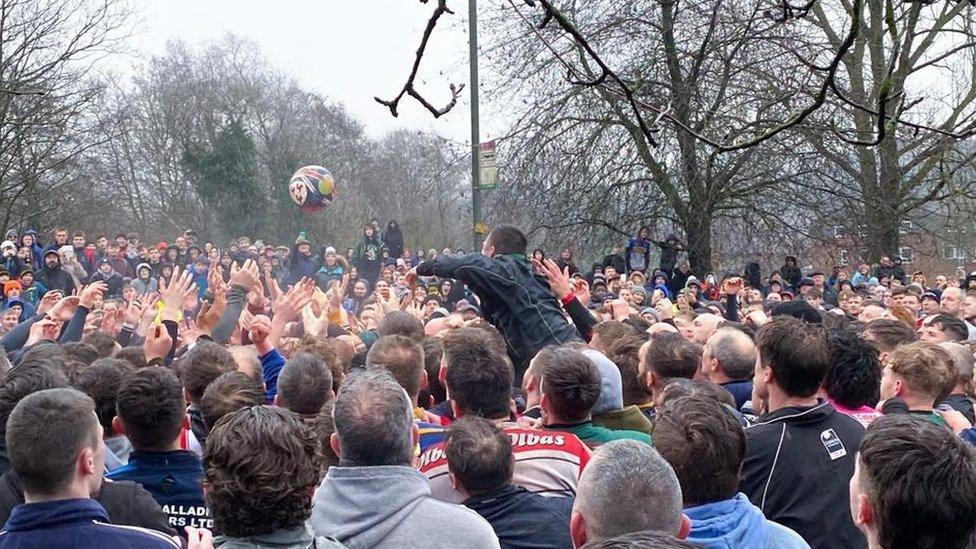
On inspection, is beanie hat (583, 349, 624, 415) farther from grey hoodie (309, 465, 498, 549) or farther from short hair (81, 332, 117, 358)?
short hair (81, 332, 117, 358)

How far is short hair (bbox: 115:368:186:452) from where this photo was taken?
3604 millimetres

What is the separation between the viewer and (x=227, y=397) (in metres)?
4.02

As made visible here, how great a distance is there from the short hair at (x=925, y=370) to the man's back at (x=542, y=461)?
5.38 ft

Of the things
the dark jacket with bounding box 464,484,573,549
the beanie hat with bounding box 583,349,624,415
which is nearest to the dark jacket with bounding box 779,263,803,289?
the beanie hat with bounding box 583,349,624,415

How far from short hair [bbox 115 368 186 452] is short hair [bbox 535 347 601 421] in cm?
134

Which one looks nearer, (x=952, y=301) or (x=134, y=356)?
(x=134, y=356)

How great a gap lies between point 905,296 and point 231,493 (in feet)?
35.8

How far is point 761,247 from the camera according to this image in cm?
1858

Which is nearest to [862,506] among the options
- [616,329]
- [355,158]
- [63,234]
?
[616,329]

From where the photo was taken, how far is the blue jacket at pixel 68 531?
2.70 m

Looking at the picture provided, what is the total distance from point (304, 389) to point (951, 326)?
16.0ft

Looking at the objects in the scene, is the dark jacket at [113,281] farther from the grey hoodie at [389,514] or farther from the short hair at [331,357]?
the grey hoodie at [389,514]

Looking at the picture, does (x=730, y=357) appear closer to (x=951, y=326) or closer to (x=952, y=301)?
(x=951, y=326)

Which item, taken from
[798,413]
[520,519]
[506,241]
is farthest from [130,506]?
[506,241]
